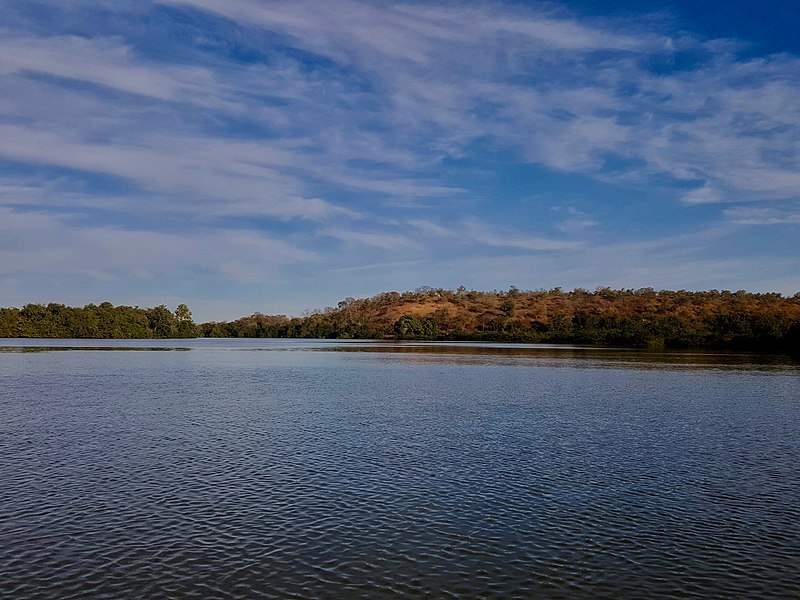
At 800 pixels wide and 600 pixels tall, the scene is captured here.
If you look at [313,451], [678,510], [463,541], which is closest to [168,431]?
[313,451]

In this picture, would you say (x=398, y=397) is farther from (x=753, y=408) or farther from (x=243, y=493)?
(x=243, y=493)

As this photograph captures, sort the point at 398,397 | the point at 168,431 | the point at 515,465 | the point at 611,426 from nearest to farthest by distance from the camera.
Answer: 1. the point at 515,465
2. the point at 168,431
3. the point at 611,426
4. the point at 398,397

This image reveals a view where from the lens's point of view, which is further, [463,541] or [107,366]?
[107,366]

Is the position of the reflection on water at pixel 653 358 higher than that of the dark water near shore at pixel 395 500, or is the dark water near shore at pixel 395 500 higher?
the reflection on water at pixel 653 358

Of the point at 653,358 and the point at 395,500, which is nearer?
the point at 395,500

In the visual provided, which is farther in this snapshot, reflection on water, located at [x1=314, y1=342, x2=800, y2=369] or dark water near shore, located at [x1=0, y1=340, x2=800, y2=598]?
reflection on water, located at [x1=314, y1=342, x2=800, y2=369]

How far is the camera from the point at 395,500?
19531 mm

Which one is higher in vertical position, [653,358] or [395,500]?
[653,358]

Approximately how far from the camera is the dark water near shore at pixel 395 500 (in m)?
13.8

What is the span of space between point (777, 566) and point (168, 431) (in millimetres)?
24956

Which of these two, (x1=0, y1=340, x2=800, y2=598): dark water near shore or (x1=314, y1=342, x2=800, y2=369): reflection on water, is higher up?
(x1=314, y1=342, x2=800, y2=369): reflection on water

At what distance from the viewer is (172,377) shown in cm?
6062

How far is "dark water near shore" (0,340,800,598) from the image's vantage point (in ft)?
45.1

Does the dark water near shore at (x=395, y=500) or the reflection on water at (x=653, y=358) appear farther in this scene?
the reflection on water at (x=653, y=358)
